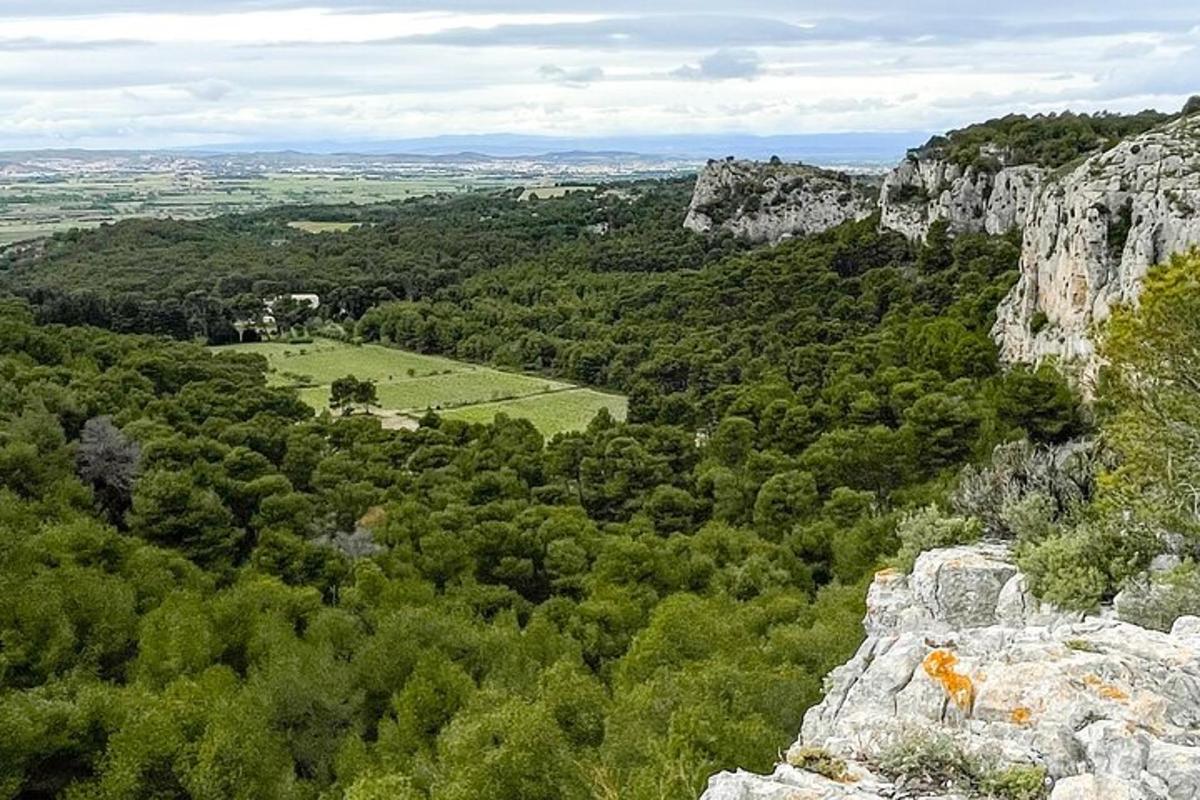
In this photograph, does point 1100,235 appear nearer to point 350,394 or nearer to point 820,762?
point 820,762

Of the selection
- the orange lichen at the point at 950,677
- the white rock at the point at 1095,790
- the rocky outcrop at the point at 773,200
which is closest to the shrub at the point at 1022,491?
the orange lichen at the point at 950,677

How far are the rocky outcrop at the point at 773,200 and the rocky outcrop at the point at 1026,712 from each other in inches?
3270

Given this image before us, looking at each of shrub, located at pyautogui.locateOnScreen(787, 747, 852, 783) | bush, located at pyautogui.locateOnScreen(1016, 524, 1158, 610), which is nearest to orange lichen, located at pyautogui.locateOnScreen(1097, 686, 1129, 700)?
shrub, located at pyautogui.locateOnScreen(787, 747, 852, 783)

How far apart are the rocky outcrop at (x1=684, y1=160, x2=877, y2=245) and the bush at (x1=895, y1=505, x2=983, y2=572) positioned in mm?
76024

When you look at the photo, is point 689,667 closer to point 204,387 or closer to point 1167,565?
point 1167,565

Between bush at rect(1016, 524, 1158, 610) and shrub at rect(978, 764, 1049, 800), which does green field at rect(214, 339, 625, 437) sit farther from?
shrub at rect(978, 764, 1049, 800)

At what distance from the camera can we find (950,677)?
993 cm

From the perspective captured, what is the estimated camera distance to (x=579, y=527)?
30375 mm

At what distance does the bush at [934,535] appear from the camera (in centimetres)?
1730

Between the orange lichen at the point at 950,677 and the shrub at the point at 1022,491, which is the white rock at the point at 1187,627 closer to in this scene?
the orange lichen at the point at 950,677

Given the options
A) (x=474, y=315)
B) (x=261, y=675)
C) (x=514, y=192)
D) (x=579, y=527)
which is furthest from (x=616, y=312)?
(x=514, y=192)

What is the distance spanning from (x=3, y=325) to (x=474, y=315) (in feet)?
134

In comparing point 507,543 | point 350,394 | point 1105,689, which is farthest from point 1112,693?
point 350,394

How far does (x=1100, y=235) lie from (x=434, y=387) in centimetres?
3775
